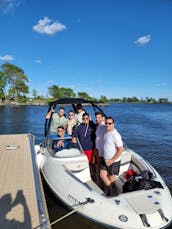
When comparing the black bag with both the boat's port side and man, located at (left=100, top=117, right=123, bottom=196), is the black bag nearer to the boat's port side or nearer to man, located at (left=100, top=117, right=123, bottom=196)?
man, located at (left=100, top=117, right=123, bottom=196)

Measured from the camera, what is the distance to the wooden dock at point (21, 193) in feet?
8.86

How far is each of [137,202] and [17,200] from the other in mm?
1966

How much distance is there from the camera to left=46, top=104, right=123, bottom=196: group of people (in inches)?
129

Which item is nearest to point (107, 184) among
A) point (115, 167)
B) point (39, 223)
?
point (115, 167)

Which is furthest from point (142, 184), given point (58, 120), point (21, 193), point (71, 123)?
point (58, 120)

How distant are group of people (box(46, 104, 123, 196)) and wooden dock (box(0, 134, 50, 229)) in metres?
1.04

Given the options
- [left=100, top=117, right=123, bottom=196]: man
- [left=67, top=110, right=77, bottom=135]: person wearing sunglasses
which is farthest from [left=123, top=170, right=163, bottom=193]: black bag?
[left=67, top=110, right=77, bottom=135]: person wearing sunglasses

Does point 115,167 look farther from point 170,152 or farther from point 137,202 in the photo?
point 170,152

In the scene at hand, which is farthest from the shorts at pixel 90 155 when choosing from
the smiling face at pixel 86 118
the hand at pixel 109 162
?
the hand at pixel 109 162

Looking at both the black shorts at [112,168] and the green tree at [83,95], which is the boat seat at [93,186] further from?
the green tree at [83,95]

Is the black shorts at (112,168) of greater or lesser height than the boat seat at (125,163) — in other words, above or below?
above

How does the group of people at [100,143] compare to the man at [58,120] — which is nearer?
the group of people at [100,143]

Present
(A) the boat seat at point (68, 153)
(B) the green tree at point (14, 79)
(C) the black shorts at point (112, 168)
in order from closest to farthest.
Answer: (C) the black shorts at point (112, 168), (A) the boat seat at point (68, 153), (B) the green tree at point (14, 79)

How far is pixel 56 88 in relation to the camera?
8156 centimetres
